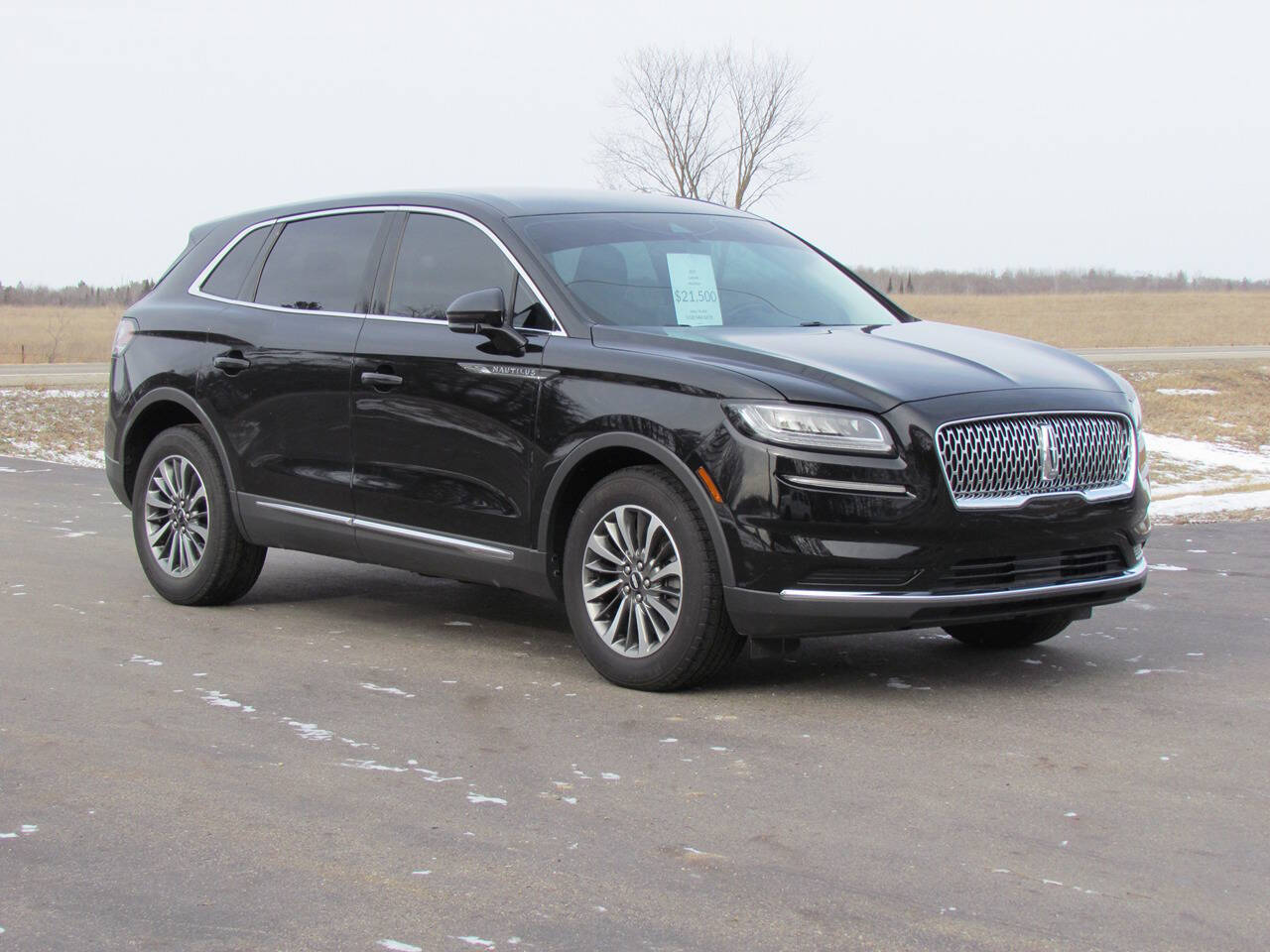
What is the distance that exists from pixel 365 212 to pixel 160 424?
5.61 ft

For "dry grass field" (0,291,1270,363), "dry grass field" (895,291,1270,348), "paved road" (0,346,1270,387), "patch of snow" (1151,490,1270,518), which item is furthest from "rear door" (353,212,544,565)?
"dry grass field" (895,291,1270,348)

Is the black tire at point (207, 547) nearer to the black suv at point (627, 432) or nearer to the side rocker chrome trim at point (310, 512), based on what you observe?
the black suv at point (627, 432)

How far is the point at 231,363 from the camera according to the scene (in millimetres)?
7531

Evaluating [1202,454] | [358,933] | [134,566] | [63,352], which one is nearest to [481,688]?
[358,933]

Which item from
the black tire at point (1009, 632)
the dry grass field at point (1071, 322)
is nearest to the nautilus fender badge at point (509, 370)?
the black tire at point (1009, 632)

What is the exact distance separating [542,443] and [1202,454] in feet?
42.8

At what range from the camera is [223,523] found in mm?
7641

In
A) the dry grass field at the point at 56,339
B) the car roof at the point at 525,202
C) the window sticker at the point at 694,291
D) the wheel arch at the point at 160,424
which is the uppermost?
the car roof at the point at 525,202

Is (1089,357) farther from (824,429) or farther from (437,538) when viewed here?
(824,429)

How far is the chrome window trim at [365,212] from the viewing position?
6449 millimetres

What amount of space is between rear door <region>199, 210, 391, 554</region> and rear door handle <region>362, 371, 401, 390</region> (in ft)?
0.47

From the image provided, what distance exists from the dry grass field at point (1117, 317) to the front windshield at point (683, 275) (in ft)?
126

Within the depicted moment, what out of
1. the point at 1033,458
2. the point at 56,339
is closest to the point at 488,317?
the point at 1033,458

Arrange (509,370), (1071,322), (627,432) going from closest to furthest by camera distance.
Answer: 1. (627,432)
2. (509,370)
3. (1071,322)
